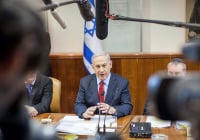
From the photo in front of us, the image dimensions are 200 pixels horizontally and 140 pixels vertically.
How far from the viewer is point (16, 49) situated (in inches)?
12.6

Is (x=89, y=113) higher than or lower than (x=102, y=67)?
lower

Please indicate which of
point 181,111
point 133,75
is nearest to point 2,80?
A: point 181,111

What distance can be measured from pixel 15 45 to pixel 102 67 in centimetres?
306

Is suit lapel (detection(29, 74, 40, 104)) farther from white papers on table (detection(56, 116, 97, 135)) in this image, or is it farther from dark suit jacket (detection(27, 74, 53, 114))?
white papers on table (detection(56, 116, 97, 135))

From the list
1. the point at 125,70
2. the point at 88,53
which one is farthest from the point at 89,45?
the point at 125,70

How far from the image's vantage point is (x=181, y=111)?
358 millimetres

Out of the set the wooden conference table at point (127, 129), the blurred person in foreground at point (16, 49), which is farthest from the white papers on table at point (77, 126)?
the blurred person in foreground at point (16, 49)

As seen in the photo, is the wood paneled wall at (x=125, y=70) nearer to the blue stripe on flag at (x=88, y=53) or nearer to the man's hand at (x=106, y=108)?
the blue stripe on flag at (x=88, y=53)

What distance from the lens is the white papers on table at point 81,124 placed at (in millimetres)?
2555

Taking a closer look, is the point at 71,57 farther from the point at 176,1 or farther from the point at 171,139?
the point at 171,139

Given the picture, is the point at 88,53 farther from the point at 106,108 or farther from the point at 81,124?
the point at 81,124

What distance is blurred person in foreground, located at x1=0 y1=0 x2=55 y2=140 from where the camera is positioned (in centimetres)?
31

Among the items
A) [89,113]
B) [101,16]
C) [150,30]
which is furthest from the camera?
[150,30]

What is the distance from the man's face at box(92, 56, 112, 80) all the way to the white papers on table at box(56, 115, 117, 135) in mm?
525
